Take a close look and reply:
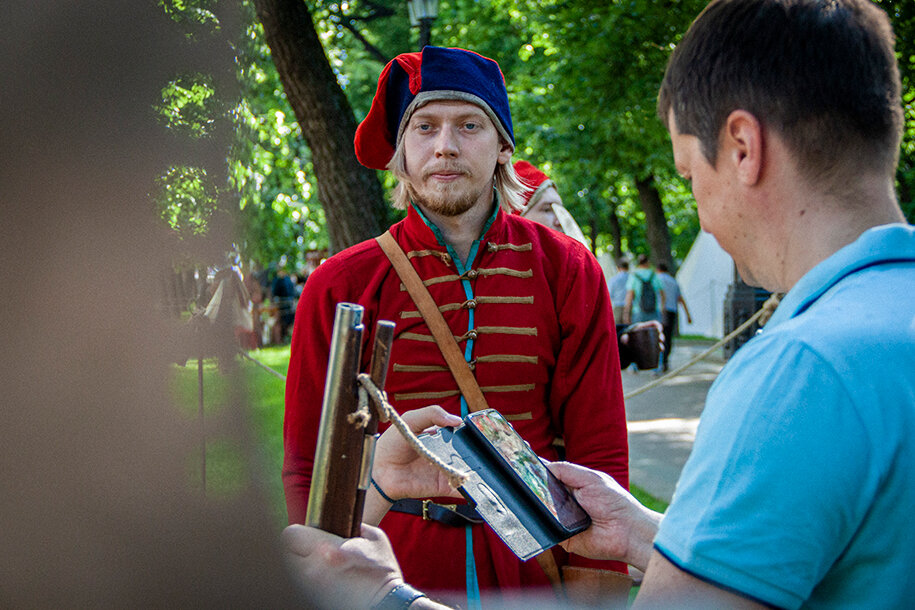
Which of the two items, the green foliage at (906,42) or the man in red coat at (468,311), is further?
the green foliage at (906,42)

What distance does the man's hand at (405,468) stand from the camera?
1.58 meters

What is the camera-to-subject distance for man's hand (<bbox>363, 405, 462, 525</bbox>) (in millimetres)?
1580

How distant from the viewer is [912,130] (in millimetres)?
9836

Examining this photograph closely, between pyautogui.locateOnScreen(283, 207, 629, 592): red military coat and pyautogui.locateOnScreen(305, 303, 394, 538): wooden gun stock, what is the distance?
3.94 ft

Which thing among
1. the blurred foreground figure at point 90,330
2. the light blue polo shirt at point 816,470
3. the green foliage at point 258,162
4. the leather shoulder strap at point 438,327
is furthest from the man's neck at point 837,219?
the leather shoulder strap at point 438,327

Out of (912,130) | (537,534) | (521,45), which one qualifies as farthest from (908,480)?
(521,45)

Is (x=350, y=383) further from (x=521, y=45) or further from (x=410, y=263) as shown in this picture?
(x=521, y=45)

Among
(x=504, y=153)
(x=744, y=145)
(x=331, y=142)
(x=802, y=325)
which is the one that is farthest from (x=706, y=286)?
(x=802, y=325)

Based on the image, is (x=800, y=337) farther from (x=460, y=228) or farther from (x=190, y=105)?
(x=460, y=228)

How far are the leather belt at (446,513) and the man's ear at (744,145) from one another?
3.88 ft

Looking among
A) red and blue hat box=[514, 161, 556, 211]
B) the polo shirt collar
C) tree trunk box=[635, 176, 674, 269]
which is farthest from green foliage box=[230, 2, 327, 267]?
tree trunk box=[635, 176, 674, 269]

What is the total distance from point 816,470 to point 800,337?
14cm

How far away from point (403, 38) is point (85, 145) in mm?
17186

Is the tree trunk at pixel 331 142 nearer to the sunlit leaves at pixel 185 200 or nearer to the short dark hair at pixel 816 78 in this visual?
the short dark hair at pixel 816 78
